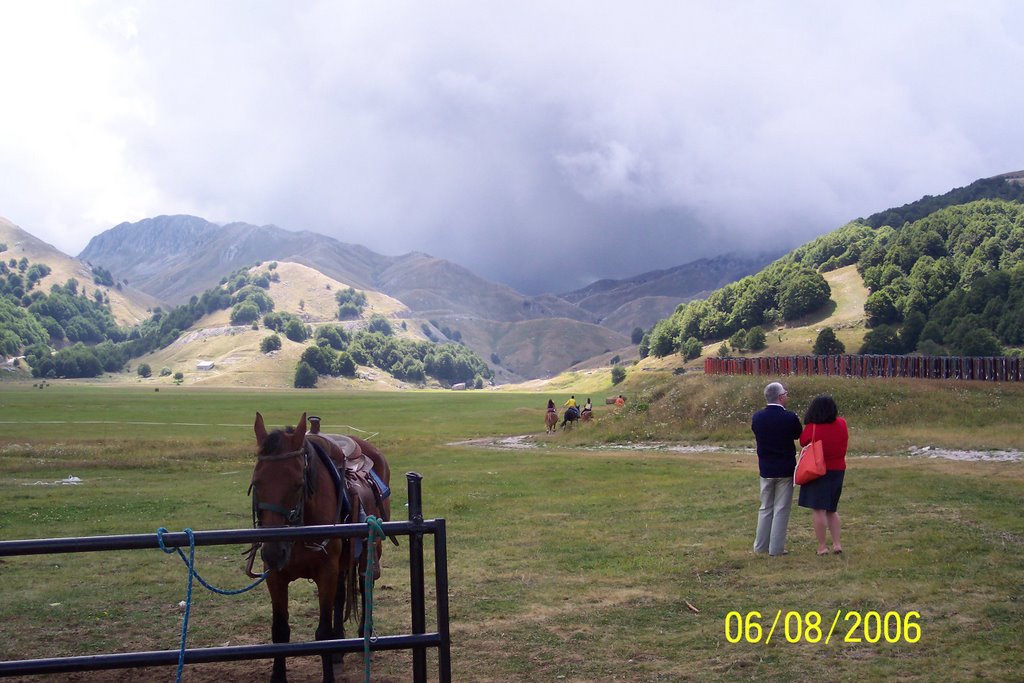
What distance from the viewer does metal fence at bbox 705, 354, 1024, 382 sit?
1738 inches

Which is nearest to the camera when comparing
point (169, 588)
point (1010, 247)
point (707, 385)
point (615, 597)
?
point (615, 597)

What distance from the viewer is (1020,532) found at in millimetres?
14883

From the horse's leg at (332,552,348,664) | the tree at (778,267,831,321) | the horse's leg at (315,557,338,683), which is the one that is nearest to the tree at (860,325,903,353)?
the tree at (778,267,831,321)

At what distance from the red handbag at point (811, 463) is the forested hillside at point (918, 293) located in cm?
8617

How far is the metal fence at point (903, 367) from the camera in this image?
44156 millimetres

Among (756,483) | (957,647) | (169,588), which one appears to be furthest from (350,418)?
(957,647)

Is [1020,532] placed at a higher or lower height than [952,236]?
lower

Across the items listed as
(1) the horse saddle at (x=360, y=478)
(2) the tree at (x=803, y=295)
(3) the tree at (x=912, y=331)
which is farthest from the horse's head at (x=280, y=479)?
(2) the tree at (x=803, y=295)

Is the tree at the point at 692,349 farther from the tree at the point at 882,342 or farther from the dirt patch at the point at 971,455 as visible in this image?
the dirt patch at the point at 971,455

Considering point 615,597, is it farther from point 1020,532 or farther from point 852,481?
point 852,481

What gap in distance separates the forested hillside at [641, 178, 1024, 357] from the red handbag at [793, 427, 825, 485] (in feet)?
283

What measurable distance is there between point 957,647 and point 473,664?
5.08 metres

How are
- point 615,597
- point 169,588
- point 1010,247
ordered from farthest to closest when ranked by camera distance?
point 1010,247 < point 169,588 < point 615,597

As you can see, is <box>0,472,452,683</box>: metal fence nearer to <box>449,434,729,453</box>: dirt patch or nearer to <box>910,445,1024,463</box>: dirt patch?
<box>910,445,1024,463</box>: dirt patch
